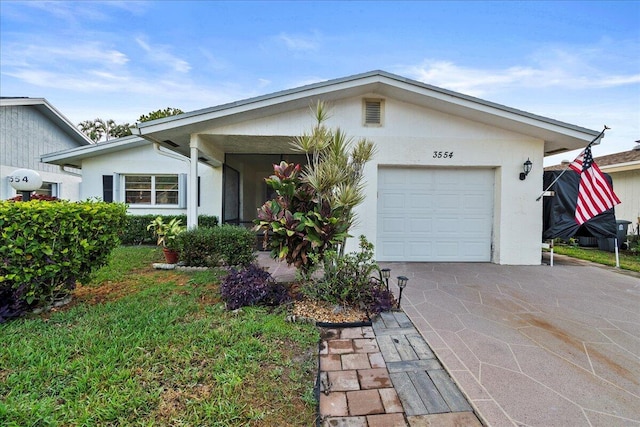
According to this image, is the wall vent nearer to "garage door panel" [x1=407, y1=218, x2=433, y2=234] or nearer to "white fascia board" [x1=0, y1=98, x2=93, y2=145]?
"garage door panel" [x1=407, y1=218, x2=433, y2=234]

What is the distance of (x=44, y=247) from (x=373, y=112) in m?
6.11

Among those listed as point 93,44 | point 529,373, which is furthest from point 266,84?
point 529,373

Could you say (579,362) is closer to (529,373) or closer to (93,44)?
(529,373)

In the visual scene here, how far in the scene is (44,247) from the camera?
3.35 metres

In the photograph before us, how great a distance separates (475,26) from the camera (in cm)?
742

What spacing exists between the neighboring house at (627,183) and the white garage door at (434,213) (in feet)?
25.1

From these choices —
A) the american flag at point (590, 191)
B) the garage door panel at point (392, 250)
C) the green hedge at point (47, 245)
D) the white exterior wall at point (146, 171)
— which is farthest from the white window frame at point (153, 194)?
the american flag at point (590, 191)

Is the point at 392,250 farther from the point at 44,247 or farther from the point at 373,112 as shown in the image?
the point at 44,247

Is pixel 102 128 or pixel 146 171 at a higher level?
pixel 102 128

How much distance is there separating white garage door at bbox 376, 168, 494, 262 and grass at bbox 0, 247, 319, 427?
4.04 m

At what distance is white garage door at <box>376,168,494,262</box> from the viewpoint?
22.1 feet

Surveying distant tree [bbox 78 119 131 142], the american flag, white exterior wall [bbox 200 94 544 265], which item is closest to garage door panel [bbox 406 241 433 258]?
white exterior wall [bbox 200 94 544 265]

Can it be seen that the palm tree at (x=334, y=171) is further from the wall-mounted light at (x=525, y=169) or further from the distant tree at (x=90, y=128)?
the distant tree at (x=90, y=128)

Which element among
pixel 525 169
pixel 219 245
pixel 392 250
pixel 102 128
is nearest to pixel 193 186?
pixel 219 245
